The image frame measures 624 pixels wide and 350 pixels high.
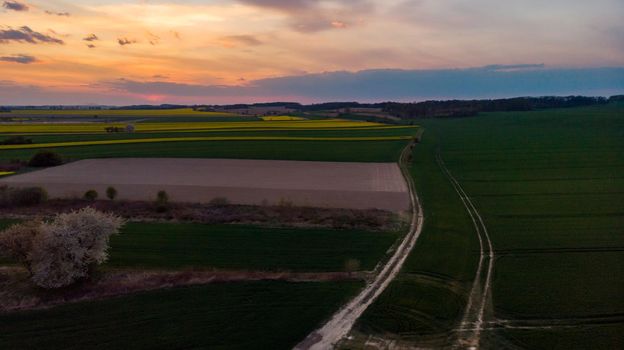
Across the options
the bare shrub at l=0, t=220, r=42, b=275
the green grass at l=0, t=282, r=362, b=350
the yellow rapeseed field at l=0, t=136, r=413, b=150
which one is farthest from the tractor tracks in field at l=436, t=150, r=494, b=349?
the yellow rapeseed field at l=0, t=136, r=413, b=150

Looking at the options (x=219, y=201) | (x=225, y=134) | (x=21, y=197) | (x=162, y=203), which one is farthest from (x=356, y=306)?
(x=225, y=134)

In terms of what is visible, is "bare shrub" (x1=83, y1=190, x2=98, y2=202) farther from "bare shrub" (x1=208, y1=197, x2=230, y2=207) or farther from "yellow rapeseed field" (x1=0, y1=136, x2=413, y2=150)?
"yellow rapeseed field" (x1=0, y1=136, x2=413, y2=150)

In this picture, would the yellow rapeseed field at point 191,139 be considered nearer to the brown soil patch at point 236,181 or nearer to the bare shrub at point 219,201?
the brown soil patch at point 236,181

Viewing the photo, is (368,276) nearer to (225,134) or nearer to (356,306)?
(356,306)

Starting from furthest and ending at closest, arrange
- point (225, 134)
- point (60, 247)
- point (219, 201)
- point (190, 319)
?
point (225, 134), point (219, 201), point (60, 247), point (190, 319)

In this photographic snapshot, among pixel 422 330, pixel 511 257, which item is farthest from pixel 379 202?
pixel 422 330

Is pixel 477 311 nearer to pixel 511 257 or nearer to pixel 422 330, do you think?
pixel 422 330
